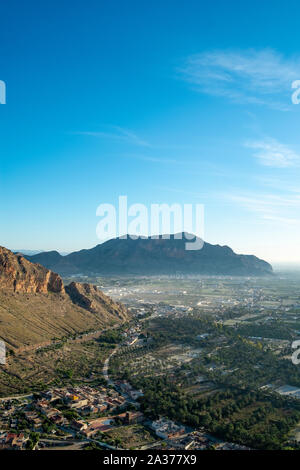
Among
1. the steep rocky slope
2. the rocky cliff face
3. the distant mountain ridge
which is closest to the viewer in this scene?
the steep rocky slope

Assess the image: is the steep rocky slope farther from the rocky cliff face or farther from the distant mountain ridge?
the distant mountain ridge

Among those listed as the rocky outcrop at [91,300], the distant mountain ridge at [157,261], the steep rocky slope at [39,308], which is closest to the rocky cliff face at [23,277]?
the steep rocky slope at [39,308]

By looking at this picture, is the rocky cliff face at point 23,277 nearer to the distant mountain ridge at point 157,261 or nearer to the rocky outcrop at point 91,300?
the rocky outcrop at point 91,300

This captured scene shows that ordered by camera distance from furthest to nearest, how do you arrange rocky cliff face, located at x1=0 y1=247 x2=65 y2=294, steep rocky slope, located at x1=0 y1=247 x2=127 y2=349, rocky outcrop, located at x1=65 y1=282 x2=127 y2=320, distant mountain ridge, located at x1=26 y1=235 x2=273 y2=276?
distant mountain ridge, located at x1=26 y1=235 x2=273 y2=276 < rocky outcrop, located at x1=65 y1=282 x2=127 y2=320 < rocky cliff face, located at x1=0 y1=247 x2=65 y2=294 < steep rocky slope, located at x1=0 y1=247 x2=127 y2=349

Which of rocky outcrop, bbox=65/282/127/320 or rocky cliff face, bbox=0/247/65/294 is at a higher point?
rocky cliff face, bbox=0/247/65/294

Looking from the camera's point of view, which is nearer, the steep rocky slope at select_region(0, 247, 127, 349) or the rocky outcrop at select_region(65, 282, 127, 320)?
the steep rocky slope at select_region(0, 247, 127, 349)

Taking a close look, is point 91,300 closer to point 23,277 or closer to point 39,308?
point 39,308

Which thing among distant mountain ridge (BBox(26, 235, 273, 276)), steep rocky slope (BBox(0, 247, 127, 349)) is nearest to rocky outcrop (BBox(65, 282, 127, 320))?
steep rocky slope (BBox(0, 247, 127, 349))
